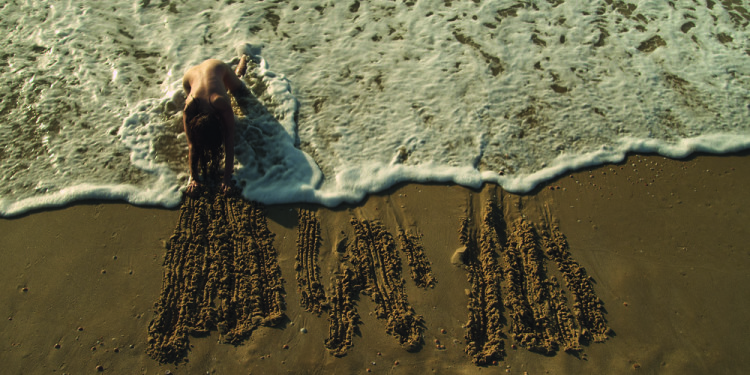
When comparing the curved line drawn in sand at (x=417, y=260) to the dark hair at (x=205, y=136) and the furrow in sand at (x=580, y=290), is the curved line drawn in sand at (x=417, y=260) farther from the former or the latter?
the dark hair at (x=205, y=136)

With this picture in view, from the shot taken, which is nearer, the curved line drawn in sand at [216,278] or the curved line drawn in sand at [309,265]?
the curved line drawn in sand at [216,278]

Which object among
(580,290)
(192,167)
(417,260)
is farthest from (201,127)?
(580,290)

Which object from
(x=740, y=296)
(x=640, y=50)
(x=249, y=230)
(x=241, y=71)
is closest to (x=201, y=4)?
(x=241, y=71)

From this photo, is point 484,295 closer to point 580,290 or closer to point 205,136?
point 580,290

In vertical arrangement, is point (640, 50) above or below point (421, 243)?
above

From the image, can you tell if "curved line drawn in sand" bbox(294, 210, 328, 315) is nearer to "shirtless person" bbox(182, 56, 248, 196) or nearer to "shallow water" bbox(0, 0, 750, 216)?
"shallow water" bbox(0, 0, 750, 216)

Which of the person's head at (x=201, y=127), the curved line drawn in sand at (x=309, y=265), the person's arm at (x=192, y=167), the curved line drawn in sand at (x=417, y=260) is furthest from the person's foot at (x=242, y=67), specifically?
the curved line drawn in sand at (x=417, y=260)

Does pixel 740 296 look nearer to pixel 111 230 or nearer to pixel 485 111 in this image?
pixel 485 111
